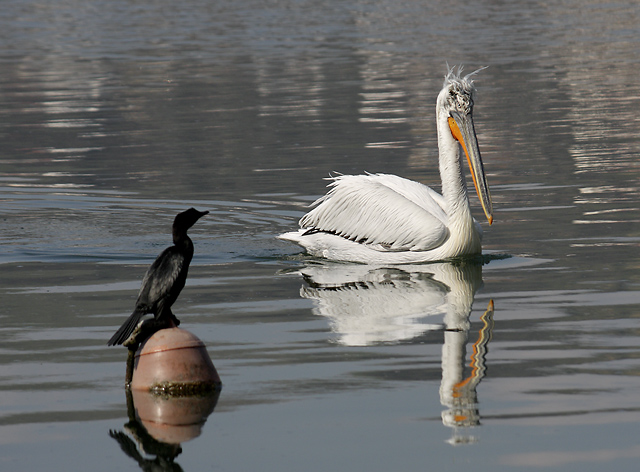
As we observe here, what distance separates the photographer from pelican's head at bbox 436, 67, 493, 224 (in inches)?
383

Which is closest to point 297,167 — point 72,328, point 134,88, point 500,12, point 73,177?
point 73,177

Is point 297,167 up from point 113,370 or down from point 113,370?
down

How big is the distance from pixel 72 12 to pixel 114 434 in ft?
171

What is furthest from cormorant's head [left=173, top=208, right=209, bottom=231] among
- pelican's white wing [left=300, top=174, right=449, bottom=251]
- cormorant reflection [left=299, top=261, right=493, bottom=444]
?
pelican's white wing [left=300, top=174, right=449, bottom=251]

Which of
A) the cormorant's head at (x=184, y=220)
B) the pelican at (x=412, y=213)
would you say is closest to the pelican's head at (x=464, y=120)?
the pelican at (x=412, y=213)

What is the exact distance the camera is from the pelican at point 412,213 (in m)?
9.44

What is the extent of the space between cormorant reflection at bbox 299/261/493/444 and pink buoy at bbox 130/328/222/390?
123 centimetres

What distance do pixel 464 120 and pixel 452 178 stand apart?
52 cm

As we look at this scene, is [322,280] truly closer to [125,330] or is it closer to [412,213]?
[412,213]

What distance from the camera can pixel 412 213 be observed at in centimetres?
948

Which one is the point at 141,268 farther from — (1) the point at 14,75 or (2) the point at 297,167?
(1) the point at 14,75

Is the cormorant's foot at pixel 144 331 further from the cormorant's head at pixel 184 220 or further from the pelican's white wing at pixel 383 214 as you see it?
the pelican's white wing at pixel 383 214

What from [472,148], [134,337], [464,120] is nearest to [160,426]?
[134,337]

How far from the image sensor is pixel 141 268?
9492mm
